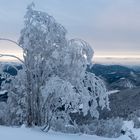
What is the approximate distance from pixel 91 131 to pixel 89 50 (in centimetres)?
302

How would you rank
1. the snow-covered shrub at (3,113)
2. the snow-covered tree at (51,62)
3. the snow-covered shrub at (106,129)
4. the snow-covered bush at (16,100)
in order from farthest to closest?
the snow-covered shrub at (3,113) → the snow-covered bush at (16,100) → the snow-covered tree at (51,62) → the snow-covered shrub at (106,129)

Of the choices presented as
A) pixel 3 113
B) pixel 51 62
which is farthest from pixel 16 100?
pixel 51 62

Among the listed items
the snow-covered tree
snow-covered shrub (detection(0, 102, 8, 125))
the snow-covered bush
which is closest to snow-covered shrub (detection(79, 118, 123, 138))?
the snow-covered tree

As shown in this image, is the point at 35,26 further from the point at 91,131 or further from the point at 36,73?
the point at 91,131

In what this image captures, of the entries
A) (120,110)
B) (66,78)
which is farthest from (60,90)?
(120,110)

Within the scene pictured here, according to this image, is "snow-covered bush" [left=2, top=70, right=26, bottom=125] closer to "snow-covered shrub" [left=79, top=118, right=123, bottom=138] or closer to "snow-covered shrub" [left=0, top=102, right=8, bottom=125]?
"snow-covered shrub" [left=0, top=102, right=8, bottom=125]

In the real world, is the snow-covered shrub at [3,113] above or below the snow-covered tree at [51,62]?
below

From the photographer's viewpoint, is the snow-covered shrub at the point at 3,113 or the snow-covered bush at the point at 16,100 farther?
the snow-covered shrub at the point at 3,113

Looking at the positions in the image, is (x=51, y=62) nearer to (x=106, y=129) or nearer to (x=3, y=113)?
(x=106, y=129)

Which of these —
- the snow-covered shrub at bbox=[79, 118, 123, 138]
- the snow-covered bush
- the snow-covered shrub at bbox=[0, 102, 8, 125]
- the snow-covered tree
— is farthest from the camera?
the snow-covered shrub at bbox=[0, 102, 8, 125]

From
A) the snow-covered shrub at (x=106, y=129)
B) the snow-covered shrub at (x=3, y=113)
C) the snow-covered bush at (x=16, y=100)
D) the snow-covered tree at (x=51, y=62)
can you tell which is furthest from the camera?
the snow-covered shrub at (x=3, y=113)

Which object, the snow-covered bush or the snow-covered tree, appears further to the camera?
the snow-covered bush

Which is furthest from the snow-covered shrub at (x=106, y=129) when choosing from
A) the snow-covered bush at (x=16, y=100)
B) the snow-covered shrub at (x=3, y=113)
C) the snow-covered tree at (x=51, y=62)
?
the snow-covered shrub at (x=3, y=113)

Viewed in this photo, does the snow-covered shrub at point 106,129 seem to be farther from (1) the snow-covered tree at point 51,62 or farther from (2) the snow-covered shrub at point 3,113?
(2) the snow-covered shrub at point 3,113
